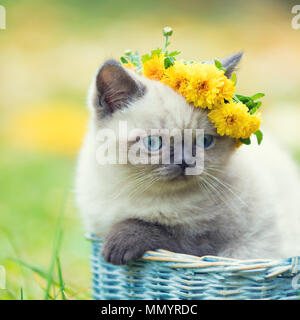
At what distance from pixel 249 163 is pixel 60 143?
278 cm

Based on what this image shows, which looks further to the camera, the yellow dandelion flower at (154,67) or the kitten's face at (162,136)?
the yellow dandelion flower at (154,67)

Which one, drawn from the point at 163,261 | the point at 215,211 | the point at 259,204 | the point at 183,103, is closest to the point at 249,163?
the point at 259,204

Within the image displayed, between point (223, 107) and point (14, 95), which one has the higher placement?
point (14, 95)

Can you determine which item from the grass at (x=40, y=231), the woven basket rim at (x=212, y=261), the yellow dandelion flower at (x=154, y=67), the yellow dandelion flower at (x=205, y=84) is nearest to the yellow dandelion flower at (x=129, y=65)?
the yellow dandelion flower at (x=154, y=67)

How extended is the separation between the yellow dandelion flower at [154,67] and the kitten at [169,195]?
0.05 metres

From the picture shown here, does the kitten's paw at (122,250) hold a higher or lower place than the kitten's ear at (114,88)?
lower

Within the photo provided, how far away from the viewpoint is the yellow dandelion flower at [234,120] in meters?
1.63

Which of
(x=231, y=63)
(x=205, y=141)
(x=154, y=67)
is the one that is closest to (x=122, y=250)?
(x=205, y=141)

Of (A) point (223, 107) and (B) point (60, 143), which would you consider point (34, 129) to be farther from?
(A) point (223, 107)

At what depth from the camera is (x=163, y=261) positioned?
1558 millimetres

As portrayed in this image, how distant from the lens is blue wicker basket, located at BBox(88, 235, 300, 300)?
4.78 feet

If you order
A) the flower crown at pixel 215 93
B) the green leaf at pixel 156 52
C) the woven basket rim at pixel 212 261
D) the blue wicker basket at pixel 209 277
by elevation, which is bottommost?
the blue wicker basket at pixel 209 277

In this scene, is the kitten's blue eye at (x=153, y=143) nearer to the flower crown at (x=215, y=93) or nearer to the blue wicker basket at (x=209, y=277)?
the flower crown at (x=215, y=93)

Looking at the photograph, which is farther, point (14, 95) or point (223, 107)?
point (14, 95)
